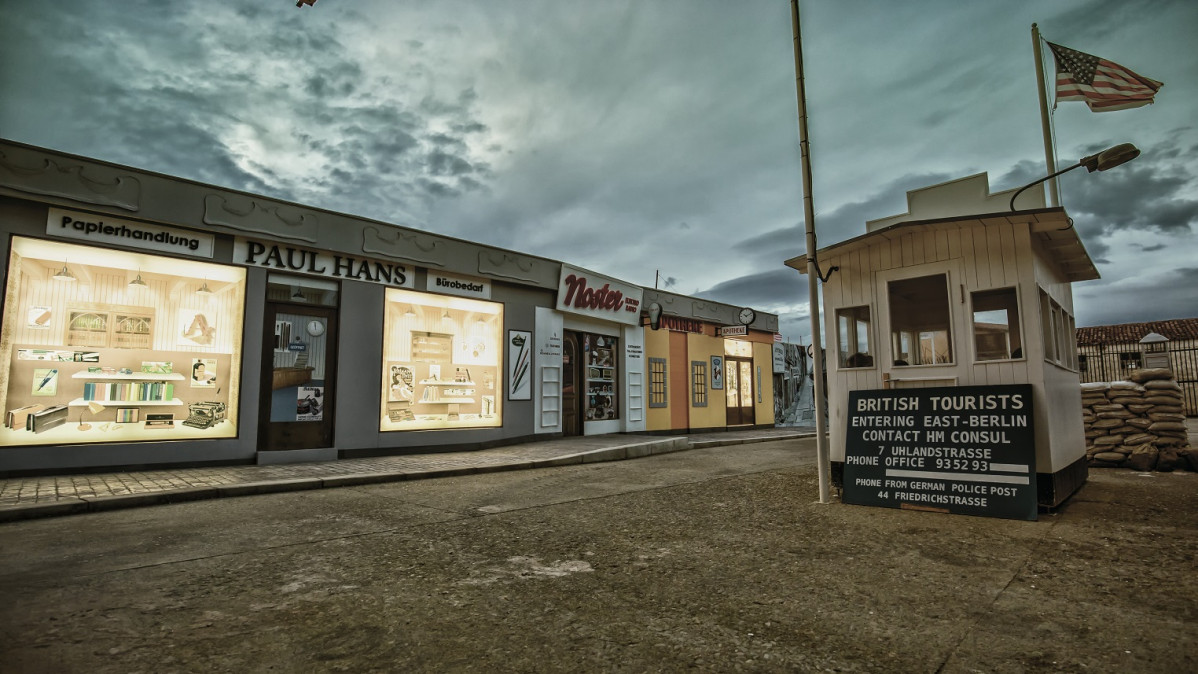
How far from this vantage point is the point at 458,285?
1290 centimetres

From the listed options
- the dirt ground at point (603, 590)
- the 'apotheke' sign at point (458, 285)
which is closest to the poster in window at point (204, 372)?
the dirt ground at point (603, 590)

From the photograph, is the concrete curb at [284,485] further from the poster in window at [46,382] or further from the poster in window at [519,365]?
the poster in window at [46,382]

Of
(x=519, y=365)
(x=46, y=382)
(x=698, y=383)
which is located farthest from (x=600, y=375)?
(x=46, y=382)

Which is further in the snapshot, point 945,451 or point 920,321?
point 920,321

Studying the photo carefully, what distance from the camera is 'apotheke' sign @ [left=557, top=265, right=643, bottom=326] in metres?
15.1

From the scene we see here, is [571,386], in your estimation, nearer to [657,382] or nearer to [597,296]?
[597,296]

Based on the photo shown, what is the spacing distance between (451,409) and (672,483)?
6.46m

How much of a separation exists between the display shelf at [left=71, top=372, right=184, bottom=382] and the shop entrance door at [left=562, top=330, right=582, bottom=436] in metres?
8.68

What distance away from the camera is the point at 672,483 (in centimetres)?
826

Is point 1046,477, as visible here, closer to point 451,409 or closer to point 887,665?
point 887,665

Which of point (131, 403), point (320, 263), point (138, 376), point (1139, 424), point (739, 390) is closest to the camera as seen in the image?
point (131, 403)

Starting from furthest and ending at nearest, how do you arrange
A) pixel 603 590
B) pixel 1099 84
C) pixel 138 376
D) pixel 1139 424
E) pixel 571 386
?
pixel 571 386
pixel 1139 424
pixel 138 376
pixel 1099 84
pixel 603 590

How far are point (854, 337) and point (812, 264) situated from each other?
1.48 metres

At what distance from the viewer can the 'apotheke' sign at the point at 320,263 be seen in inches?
396
